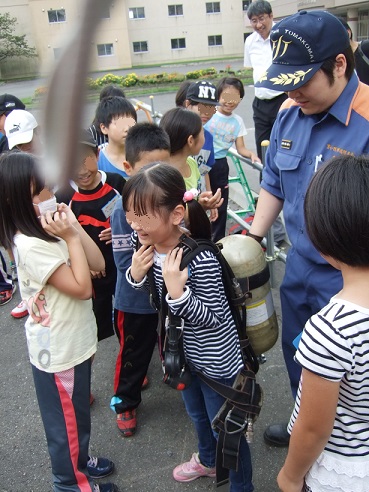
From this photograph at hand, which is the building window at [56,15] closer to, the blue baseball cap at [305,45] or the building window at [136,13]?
the building window at [136,13]

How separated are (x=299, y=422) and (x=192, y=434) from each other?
138 centimetres

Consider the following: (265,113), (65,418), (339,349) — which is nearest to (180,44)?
(339,349)

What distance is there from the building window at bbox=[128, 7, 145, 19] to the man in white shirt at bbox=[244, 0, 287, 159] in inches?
153

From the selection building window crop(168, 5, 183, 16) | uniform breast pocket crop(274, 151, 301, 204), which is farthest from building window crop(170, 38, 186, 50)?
uniform breast pocket crop(274, 151, 301, 204)

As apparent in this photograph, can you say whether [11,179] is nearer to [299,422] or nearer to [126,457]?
[299,422]

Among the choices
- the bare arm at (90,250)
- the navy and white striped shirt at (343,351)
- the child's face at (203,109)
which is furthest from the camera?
the child's face at (203,109)

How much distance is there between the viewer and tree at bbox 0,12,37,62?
0.50 m

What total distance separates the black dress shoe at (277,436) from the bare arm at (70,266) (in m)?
1.18

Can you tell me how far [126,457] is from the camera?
2246 millimetres

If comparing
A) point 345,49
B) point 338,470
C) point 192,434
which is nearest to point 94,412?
point 192,434

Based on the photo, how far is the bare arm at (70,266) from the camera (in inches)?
64.6

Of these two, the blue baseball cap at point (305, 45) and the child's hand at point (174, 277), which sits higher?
the blue baseball cap at point (305, 45)

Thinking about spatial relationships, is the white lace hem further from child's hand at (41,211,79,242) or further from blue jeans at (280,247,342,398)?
child's hand at (41,211,79,242)

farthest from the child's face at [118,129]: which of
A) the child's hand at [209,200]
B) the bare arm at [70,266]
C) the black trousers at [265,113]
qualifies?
the black trousers at [265,113]
